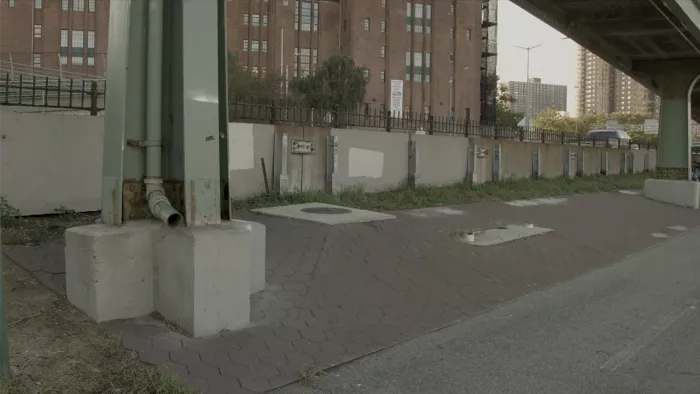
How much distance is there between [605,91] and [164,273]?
122m

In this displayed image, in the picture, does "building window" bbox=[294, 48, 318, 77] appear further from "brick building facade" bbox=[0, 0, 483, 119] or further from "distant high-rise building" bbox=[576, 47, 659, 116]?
"distant high-rise building" bbox=[576, 47, 659, 116]

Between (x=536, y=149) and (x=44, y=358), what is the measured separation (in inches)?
737

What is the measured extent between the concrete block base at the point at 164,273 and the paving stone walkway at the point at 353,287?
173 millimetres

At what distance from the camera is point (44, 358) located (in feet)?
12.9

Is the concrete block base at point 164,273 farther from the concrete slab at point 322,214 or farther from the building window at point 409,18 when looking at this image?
the building window at point 409,18

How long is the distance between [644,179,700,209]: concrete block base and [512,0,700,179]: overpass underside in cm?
139

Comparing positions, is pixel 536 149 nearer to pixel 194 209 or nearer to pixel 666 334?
pixel 666 334

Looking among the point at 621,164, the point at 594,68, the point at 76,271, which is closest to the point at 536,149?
the point at 621,164

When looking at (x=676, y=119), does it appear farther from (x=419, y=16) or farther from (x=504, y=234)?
(x=419, y=16)

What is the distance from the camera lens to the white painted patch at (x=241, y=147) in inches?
409

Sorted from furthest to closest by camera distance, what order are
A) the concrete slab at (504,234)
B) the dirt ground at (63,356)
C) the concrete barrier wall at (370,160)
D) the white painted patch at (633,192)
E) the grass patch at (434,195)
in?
the white painted patch at (633,192) → the concrete barrier wall at (370,160) → the grass patch at (434,195) → the concrete slab at (504,234) → the dirt ground at (63,356)

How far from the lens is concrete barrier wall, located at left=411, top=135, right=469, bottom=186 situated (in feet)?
48.4

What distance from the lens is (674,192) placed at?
19344 millimetres

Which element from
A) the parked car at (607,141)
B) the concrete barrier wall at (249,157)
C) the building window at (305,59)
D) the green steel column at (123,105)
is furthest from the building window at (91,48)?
the green steel column at (123,105)
